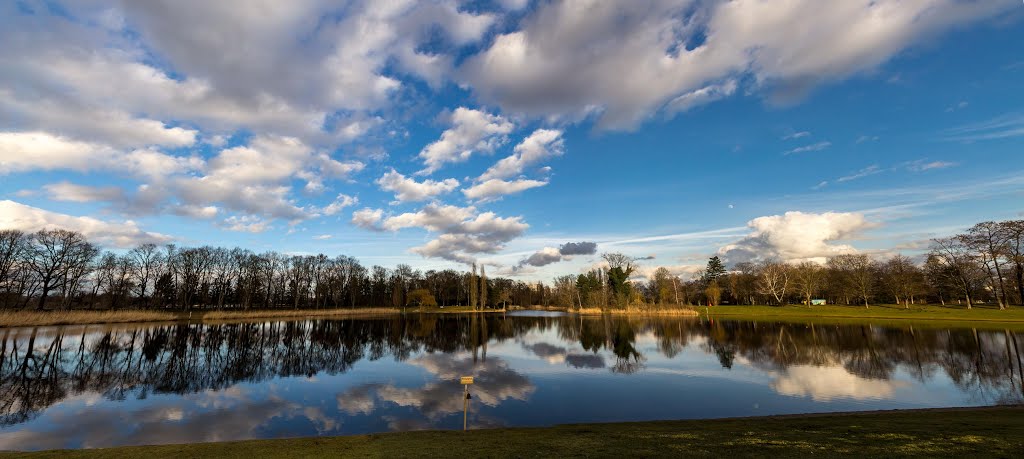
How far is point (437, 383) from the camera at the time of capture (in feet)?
56.6

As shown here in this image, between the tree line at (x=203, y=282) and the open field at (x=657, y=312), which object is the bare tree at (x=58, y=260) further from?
the open field at (x=657, y=312)

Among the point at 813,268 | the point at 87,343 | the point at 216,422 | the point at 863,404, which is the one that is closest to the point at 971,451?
the point at 863,404

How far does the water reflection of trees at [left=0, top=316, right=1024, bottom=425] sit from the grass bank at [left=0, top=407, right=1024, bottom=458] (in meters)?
Result: 8.10

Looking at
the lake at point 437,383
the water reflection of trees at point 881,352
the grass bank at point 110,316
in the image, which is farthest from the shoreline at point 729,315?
the water reflection of trees at point 881,352

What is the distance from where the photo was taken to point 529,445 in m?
7.93

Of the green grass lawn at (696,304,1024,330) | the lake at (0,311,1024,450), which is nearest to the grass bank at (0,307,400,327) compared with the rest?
the lake at (0,311,1024,450)

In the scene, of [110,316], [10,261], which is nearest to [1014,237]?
[110,316]

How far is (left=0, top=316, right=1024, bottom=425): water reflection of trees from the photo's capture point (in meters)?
16.3

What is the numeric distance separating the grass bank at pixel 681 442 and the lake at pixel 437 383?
255 cm

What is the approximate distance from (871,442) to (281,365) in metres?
23.3

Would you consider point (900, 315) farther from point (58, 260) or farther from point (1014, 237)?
point (58, 260)

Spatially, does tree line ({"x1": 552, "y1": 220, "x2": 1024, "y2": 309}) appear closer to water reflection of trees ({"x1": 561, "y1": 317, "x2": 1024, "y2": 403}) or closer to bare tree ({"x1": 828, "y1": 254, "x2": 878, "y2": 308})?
bare tree ({"x1": 828, "y1": 254, "x2": 878, "y2": 308})

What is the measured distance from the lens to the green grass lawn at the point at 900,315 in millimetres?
42375

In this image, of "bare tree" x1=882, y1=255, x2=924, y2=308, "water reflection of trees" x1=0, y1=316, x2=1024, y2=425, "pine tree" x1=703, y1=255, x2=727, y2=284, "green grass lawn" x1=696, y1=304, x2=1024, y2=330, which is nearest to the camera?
"water reflection of trees" x1=0, y1=316, x2=1024, y2=425
